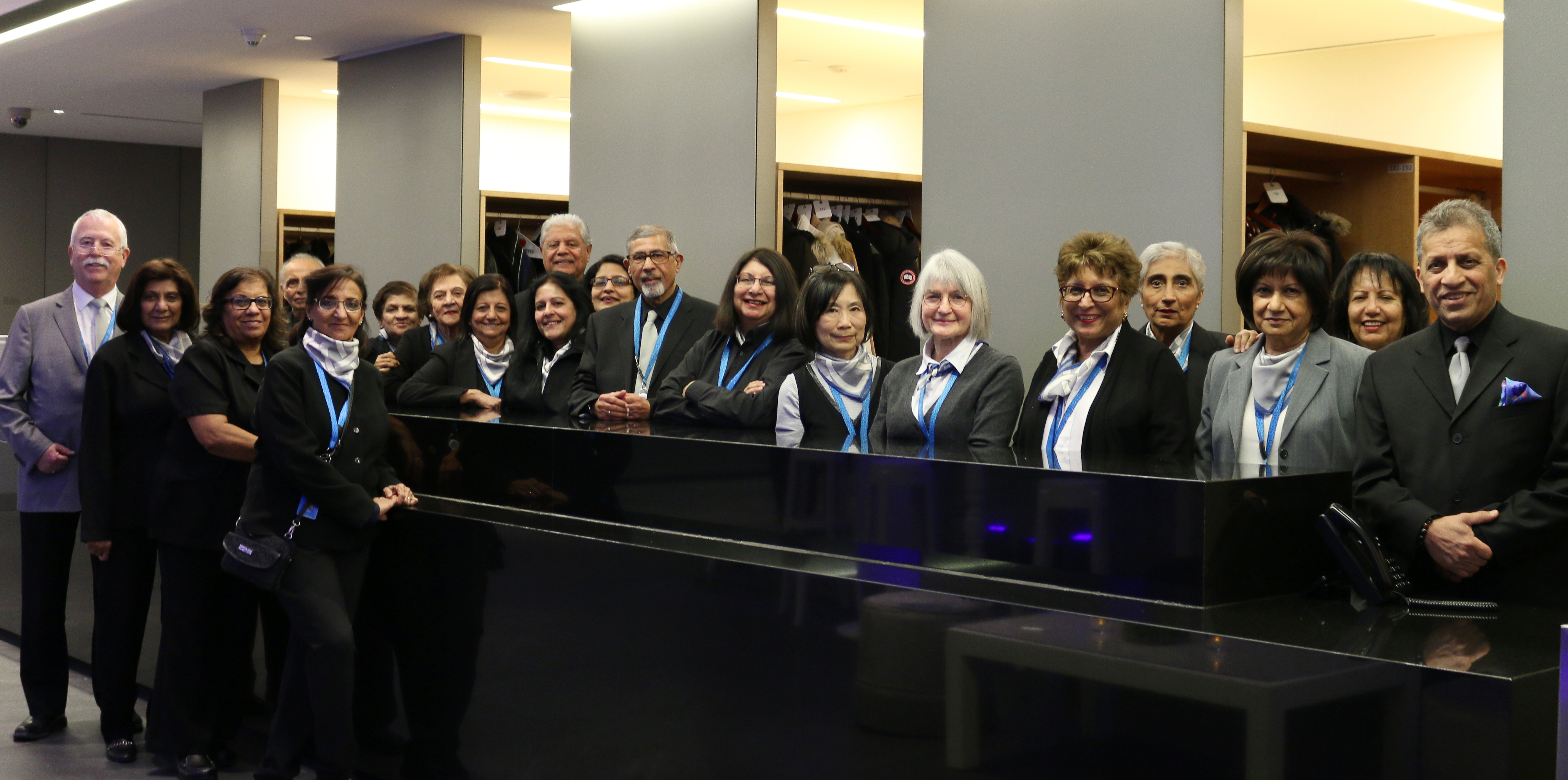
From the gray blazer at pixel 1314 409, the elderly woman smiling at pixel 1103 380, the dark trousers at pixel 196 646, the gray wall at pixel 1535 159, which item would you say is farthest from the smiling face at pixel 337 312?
the gray wall at pixel 1535 159

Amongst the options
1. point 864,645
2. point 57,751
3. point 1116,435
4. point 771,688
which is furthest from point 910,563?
point 57,751

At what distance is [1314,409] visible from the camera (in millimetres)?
2895

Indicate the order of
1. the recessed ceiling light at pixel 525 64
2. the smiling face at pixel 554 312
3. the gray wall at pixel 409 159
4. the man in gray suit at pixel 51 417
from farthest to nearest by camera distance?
the recessed ceiling light at pixel 525 64 < the gray wall at pixel 409 159 < the smiling face at pixel 554 312 < the man in gray suit at pixel 51 417

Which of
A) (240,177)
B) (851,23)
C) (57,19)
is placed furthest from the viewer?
(240,177)

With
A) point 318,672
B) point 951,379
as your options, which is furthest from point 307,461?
point 951,379

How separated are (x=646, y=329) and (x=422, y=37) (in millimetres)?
4171

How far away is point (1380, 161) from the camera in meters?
6.03

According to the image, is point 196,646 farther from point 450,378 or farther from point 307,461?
point 450,378

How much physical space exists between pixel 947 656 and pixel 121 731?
3077 millimetres

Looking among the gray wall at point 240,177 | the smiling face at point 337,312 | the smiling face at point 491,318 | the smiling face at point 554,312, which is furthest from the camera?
the gray wall at point 240,177

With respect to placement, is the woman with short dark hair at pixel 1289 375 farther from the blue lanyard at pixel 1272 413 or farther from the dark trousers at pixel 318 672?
the dark trousers at pixel 318 672

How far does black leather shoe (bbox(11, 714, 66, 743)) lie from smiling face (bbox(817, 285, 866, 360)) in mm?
2991

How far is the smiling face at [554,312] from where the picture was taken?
485cm

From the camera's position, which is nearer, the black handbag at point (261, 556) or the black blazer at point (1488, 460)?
the black blazer at point (1488, 460)
